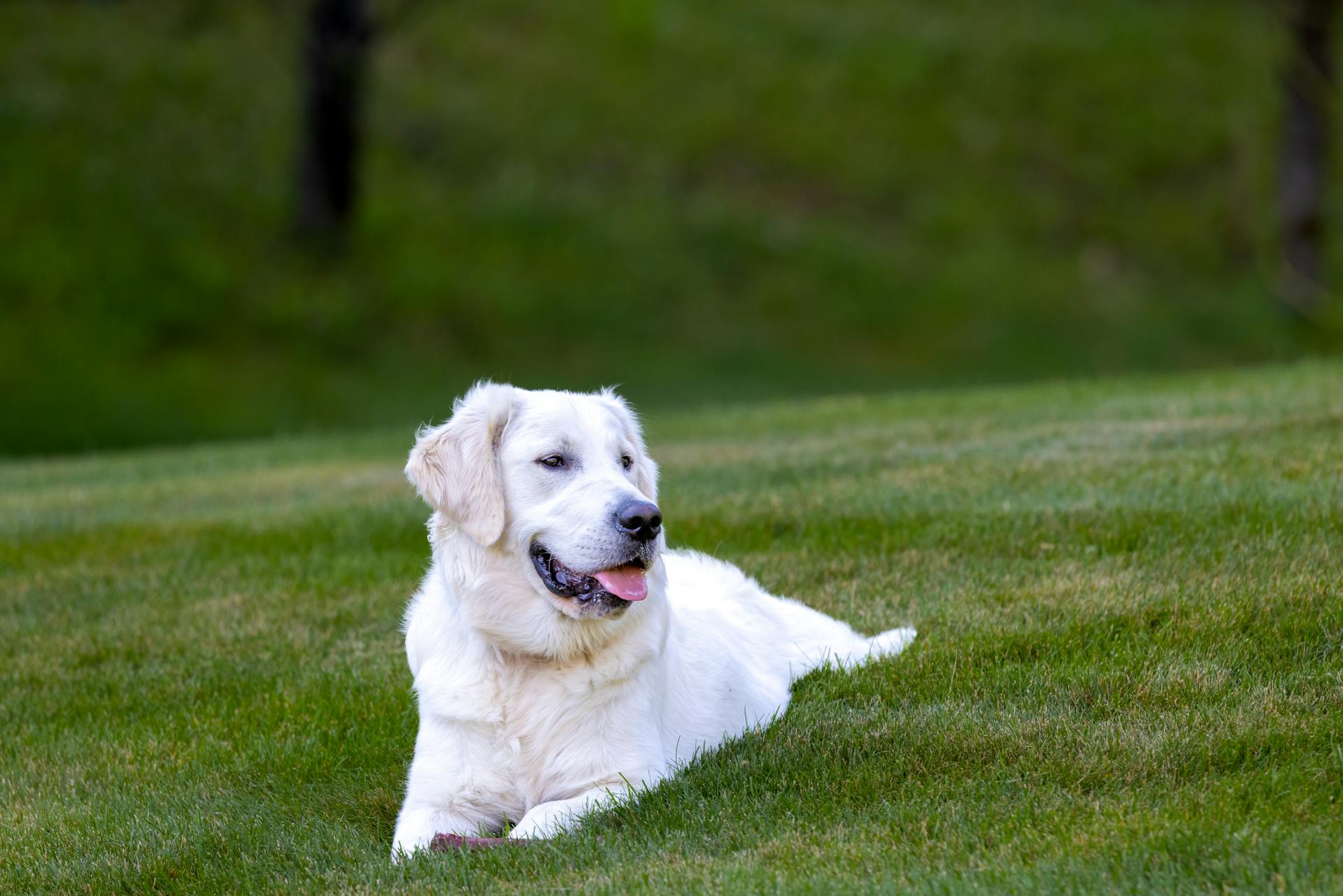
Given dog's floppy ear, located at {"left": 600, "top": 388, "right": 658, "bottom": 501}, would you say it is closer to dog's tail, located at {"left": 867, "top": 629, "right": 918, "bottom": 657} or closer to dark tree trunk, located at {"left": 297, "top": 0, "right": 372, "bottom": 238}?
dog's tail, located at {"left": 867, "top": 629, "right": 918, "bottom": 657}

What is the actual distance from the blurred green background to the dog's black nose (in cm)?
1647

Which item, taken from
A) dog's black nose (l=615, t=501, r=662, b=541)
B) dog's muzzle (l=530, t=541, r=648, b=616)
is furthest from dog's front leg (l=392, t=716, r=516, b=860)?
dog's black nose (l=615, t=501, r=662, b=541)

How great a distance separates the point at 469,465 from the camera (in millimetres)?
4879

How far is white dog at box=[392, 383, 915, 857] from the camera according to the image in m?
4.64

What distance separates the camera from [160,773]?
5.63 m

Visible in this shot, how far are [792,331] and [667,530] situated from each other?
16.2 metres

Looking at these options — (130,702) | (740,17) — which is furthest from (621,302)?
(130,702)

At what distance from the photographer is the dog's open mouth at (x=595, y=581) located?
4.64 meters

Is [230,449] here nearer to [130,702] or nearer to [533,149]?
[130,702]

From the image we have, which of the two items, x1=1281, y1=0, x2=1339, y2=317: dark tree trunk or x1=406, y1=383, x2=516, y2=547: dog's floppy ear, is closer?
x1=406, y1=383, x2=516, y2=547: dog's floppy ear

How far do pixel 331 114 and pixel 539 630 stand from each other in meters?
18.3

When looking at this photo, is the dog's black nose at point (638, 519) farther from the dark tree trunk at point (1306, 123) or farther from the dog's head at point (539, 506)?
the dark tree trunk at point (1306, 123)

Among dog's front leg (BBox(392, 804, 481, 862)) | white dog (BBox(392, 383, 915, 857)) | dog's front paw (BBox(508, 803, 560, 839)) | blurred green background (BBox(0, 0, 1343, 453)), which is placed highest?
blurred green background (BBox(0, 0, 1343, 453))

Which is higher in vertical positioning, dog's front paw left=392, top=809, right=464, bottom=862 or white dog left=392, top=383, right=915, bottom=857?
white dog left=392, top=383, right=915, bottom=857
